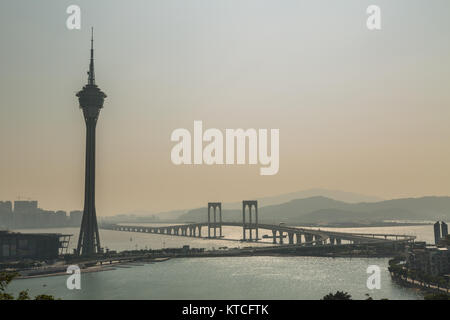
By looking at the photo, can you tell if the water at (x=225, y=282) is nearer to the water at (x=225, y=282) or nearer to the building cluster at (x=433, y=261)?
the water at (x=225, y=282)

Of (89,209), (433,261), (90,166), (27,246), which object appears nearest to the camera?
(433,261)

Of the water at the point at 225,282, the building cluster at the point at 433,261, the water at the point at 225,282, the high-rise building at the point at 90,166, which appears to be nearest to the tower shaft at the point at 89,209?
the high-rise building at the point at 90,166

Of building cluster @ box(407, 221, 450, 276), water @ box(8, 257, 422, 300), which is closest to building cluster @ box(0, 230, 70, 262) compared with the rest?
water @ box(8, 257, 422, 300)

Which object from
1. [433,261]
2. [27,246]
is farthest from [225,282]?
[27,246]

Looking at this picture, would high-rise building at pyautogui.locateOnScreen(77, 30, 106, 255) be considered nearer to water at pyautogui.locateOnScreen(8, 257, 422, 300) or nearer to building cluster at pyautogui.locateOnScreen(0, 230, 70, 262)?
building cluster at pyautogui.locateOnScreen(0, 230, 70, 262)

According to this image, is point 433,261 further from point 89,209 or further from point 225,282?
point 89,209

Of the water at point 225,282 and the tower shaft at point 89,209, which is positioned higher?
the tower shaft at point 89,209
